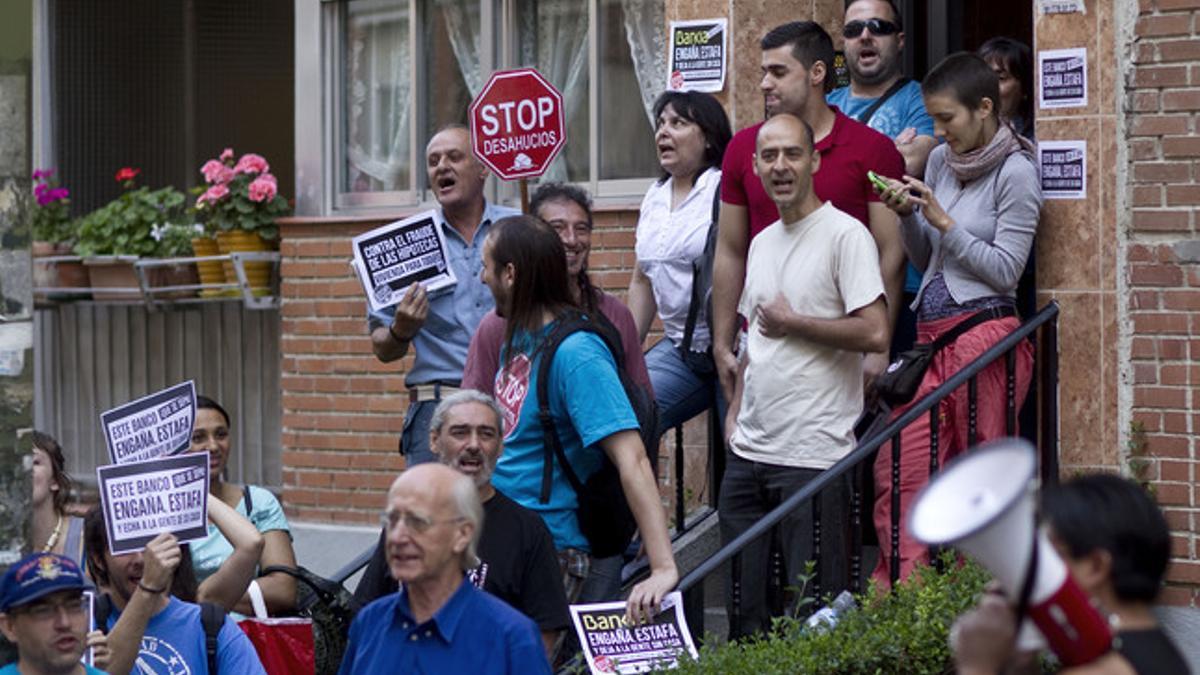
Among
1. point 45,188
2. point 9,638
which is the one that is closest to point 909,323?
point 9,638

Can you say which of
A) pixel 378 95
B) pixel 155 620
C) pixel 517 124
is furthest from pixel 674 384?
pixel 378 95

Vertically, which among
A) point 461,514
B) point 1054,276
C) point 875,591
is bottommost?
point 875,591

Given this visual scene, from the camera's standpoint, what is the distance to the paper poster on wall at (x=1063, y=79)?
25.7 feet

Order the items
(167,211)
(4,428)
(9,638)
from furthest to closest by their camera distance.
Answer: (167,211)
(9,638)
(4,428)

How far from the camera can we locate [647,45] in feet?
32.3

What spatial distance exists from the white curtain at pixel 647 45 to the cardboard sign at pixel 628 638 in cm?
378

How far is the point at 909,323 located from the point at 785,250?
110 cm

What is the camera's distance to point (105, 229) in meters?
11.4

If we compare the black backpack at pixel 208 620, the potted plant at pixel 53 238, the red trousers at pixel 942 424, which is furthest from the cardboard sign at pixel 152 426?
the potted plant at pixel 53 238

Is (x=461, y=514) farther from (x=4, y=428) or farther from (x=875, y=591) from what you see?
(x=875, y=591)

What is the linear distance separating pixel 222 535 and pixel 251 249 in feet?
14.0

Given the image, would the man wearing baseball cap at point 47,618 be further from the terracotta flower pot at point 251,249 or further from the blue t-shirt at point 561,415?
the terracotta flower pot at point 251,249

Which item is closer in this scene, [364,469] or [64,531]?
[64,531]

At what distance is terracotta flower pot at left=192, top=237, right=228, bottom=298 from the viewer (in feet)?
36.2
